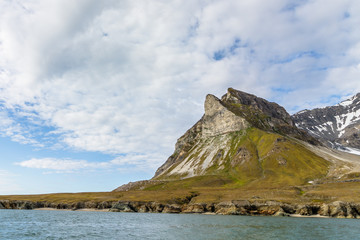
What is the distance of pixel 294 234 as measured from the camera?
58.9 meters


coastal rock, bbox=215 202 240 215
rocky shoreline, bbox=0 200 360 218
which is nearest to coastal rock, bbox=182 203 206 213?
rocky shoreline, bbox=0 200 360 218

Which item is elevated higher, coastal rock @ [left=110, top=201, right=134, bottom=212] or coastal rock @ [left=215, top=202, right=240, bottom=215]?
coastal rock @ [left=110, top=201, right=134, bottom=212]

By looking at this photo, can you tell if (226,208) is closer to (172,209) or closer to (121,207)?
(172,209)

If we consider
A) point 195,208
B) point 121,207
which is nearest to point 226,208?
point 195,208

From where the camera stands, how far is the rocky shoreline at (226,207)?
4156 inches

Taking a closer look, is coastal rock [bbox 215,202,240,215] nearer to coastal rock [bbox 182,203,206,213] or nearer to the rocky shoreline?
the rocky shoreline

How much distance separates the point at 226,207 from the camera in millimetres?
118188

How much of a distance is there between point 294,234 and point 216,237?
705 inches

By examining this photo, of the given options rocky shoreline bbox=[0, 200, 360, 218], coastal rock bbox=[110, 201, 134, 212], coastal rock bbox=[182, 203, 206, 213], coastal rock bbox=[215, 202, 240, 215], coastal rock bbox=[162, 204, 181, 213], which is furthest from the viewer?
coastal rock bbox=[110, 201, 134, 212]

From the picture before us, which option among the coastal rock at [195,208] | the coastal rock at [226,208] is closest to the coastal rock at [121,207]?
the coastal rock at [195,208]

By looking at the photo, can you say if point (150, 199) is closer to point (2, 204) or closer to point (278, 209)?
point (278, 209)

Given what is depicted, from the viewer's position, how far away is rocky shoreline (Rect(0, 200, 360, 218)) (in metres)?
106

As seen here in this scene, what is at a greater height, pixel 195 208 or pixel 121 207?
pixel 121 207

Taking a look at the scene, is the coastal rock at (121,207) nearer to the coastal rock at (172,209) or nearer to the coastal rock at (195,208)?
the coastal rock at (172,209)
